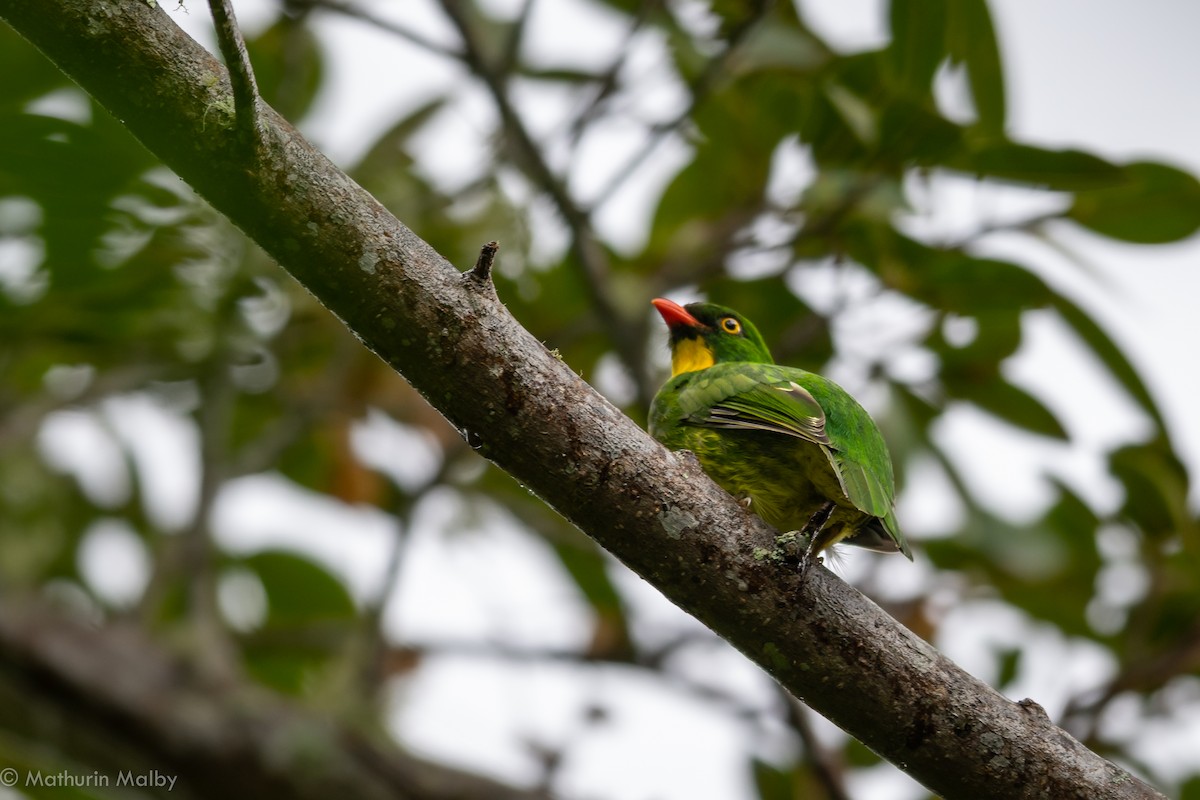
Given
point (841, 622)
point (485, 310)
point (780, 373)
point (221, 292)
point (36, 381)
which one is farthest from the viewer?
point (36, 381)

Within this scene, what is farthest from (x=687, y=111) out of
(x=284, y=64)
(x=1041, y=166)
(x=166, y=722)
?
(x=166, y=722)

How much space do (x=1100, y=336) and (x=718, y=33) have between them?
1.65 metres

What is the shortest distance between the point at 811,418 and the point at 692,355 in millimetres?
1517

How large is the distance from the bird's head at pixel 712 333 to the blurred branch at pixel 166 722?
1743 mm

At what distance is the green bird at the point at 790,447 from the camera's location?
285 cm

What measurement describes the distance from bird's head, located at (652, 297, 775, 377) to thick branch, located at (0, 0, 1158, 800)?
1.88 m

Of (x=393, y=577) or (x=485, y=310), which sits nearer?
(x=485, y=310)

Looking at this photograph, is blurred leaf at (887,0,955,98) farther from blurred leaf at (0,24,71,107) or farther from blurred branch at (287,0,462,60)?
blurred leaf at (0,24,71,107)

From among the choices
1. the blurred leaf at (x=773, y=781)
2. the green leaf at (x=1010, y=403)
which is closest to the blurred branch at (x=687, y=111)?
the green leaf at (x=1010, y=403)

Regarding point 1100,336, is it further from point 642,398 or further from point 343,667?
point 343,667

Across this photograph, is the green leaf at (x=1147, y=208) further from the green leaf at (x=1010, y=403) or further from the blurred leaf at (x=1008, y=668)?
the blurred leaf at (x=1008, y=668)

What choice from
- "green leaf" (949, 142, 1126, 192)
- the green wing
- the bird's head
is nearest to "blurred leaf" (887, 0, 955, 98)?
"green leaf" (949, 142, 1126, 192)

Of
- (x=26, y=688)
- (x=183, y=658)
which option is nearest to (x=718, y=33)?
(x=183, y=658)

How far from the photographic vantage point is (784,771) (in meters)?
5.04
